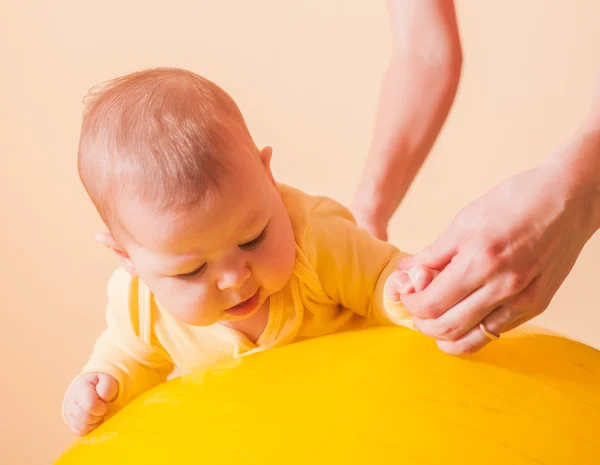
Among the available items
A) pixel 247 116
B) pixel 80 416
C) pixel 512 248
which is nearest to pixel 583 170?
pixel 512 248

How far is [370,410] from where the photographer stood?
0.71 metres

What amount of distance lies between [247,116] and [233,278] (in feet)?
4.52

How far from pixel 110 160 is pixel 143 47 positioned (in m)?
1.38

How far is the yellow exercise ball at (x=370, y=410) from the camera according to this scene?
68 centimetres

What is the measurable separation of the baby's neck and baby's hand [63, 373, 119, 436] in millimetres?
150

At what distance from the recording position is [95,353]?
98 centimetres

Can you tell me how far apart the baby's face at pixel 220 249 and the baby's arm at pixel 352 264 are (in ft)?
0.21

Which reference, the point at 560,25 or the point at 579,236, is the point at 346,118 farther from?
the point at 579,236

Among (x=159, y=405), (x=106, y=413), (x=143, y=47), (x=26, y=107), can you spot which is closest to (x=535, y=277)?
(x=159, y=405)

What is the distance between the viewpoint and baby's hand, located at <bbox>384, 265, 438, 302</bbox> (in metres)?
0.79

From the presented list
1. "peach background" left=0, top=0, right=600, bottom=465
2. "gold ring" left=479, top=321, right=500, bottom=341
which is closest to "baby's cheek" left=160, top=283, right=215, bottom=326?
"gold ring" left=479, top=321, right=500, bottom=341

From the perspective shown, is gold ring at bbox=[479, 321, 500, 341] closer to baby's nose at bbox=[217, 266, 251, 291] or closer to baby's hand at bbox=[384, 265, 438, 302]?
baby's hand at bbox=[384, 265, 438, 302]

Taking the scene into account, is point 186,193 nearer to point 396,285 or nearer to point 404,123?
point 396,285

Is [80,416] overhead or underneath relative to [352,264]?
underneath
